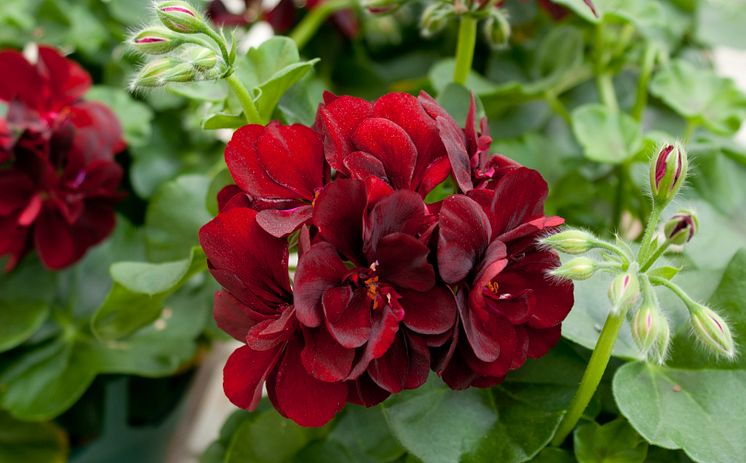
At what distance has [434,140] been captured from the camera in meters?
0.36

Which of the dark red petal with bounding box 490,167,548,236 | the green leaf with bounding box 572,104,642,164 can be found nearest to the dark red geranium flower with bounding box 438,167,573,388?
the dark red petal with bounding box 490,167,548,236

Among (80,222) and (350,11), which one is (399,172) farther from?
(350,11)

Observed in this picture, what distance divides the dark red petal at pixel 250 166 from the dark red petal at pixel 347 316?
0.06 m

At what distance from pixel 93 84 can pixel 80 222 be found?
306mm

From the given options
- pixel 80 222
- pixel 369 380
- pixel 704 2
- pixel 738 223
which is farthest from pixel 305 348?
pixel 704 2

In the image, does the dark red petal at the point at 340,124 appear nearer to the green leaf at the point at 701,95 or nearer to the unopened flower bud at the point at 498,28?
the unopened flower bud at the point at 498,28

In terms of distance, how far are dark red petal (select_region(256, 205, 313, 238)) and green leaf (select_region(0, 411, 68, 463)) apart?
0.47 m

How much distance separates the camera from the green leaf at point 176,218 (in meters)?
0.57

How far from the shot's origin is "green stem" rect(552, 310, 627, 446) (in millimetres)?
353

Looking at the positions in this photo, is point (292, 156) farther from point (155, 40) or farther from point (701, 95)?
point (701, 95)

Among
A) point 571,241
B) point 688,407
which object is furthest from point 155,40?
point 688,407

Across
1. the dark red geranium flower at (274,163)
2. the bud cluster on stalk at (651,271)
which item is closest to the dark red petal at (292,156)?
the dark red geranium flower at (274,163)

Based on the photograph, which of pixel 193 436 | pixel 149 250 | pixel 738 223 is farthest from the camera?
pixel 193 436

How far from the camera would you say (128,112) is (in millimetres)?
733
